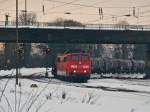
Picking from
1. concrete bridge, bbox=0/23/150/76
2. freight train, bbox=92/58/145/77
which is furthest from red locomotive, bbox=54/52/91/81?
freight train, bbox=92/58/145/77

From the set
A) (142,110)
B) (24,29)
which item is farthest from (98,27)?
(142,110)

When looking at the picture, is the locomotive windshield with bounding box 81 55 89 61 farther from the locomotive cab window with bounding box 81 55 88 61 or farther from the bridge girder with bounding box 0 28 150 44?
the bridge girder with bounding box 0 28 150 44

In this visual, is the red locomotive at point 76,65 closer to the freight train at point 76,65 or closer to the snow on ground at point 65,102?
the freight train at point 76,65

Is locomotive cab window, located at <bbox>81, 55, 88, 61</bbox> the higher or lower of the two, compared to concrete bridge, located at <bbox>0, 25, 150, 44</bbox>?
lower

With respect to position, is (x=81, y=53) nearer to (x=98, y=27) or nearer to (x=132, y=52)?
(x=98, y=27)

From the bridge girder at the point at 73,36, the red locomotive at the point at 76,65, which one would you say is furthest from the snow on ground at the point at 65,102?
the bridge girder at the point at 73,36

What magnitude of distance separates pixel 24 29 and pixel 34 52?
96.0 meters

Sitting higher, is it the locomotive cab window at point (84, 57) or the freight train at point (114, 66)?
the locomotive cab window at point (84, 57)

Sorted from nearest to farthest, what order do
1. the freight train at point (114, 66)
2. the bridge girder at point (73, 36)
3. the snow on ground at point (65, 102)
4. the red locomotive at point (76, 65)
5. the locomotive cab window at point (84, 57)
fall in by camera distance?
the snow on ground at point (65, 102) < the red locomotive at point (76, 65) < the locomotive cab window at point (84, 57) < the bridge girder at point (73, 36) < the freight train at point (114, 66)

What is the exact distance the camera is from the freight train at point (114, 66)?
88.0 m

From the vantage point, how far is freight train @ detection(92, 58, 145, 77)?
8800 centimetres

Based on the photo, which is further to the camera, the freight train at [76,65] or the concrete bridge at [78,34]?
the concrete bridge at [78,34]

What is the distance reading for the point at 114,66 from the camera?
91.6 m

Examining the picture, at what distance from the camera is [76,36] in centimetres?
7694
